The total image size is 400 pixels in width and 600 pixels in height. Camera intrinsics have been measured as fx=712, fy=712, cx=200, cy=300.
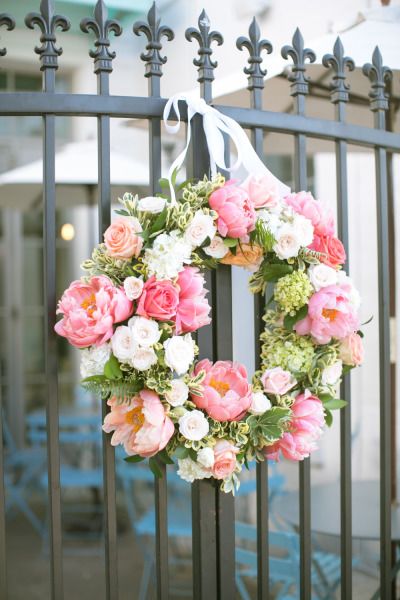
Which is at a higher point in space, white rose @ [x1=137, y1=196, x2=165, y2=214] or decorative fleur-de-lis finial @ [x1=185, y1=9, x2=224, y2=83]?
decorative fleur-de-lis finial @ [x1=185, y1=9, x2=224, y2=83]

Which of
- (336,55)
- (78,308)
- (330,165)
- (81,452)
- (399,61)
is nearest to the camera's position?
(78,308)

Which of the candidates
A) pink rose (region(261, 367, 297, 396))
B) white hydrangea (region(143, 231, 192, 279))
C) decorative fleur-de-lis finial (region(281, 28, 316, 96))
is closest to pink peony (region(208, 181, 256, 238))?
white hydrangea (region(143, 231, 192, 279))

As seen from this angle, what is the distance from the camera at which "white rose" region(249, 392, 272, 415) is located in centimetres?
164

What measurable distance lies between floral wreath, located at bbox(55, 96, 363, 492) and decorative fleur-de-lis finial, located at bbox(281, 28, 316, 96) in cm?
27

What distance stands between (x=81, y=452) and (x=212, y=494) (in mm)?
4350

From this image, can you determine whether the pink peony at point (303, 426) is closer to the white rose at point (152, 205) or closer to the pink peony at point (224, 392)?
the pink peony at point (224, 392)

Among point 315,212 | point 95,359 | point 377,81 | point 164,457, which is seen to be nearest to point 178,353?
point 95,359

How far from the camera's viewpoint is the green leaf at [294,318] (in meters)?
1.69

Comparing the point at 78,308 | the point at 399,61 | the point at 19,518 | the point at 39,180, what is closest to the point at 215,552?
the point at 78,308

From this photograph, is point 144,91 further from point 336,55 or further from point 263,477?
point 263,477

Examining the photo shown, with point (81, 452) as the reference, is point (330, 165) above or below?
above

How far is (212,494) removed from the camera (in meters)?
1.81

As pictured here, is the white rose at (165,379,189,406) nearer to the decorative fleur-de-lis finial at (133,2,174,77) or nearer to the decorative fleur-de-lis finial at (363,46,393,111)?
the decorative fleur-de-lis finial at (133,2,174,77)

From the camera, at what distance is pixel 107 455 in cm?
173
